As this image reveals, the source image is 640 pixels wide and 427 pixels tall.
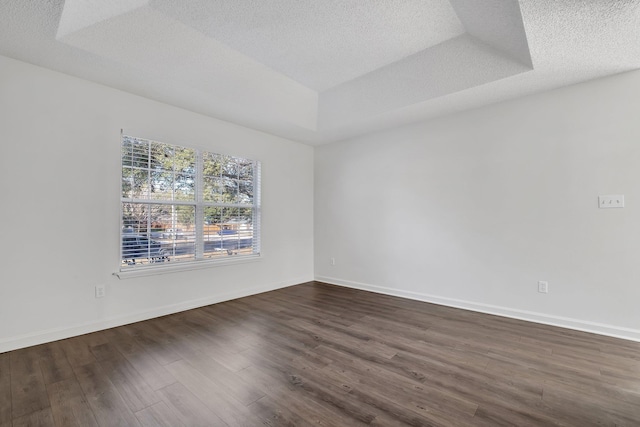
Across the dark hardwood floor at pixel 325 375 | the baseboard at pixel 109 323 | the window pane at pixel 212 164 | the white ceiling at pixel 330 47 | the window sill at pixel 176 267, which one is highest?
the white ceiling at pixel 330 47

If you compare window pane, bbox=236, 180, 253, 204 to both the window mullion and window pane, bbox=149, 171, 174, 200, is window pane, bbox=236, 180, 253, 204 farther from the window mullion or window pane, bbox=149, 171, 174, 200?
window pane, bbox=149, 171, 174, 200

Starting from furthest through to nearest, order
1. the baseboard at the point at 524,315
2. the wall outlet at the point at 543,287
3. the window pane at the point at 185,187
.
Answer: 1. the window pane at the point at 185,187
2. the wall outlet at the point at 543,287
3. the baseboard at the point at 524,315

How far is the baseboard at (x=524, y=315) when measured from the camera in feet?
9.08

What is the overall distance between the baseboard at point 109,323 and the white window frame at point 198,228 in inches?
17.3

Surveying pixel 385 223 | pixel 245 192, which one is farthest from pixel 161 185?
pixel 385 223

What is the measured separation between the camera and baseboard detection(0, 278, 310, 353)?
2560 millimetres

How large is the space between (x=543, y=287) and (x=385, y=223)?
6.64 ft

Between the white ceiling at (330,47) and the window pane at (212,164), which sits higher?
the white ceiling at (330,47)

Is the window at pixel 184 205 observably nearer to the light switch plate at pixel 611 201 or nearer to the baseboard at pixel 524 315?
the baseboard at pixel 524 315

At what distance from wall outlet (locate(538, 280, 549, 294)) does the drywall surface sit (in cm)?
392

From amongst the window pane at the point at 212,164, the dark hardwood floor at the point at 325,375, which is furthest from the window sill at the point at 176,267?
the window pane at the point at 212,164

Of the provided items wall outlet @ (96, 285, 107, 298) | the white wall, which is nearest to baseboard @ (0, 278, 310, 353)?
wall outlet @ (96, 285, 107, 298)

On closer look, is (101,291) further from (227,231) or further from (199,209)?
(227,231)

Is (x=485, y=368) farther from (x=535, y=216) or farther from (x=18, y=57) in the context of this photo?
(x=18, y=57)
